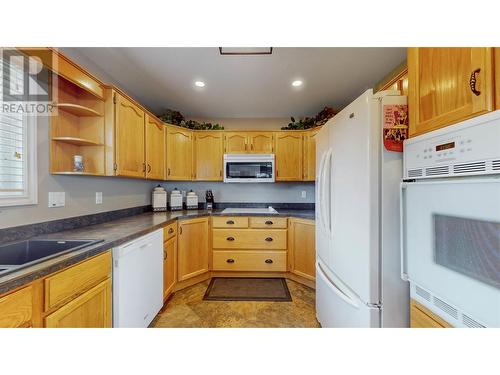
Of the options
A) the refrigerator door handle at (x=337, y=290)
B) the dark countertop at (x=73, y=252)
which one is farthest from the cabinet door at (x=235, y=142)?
the refrigerator door handle at (x=337, y=290)

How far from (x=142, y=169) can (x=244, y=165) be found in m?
1.33

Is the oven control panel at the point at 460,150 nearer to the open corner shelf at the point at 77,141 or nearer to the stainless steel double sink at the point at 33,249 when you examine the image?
the stainless steel double sink at the point at 33,249

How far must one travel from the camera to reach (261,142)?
9.49ft

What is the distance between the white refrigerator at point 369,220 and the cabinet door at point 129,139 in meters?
1.81

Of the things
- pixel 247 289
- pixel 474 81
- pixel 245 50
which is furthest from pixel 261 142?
pixel 474 81

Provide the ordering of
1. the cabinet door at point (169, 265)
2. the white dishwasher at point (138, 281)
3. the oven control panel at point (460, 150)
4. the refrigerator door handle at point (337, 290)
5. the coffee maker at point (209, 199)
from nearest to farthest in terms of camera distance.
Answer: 1. the oven control panel at point (460, 150)
2. the refrigerator door handle at point (337, 290)
3. the white dishwasher at point (138, 281)
4. the cabinet door at point (169, 265)
5. the coffee maker at point (209, 199)

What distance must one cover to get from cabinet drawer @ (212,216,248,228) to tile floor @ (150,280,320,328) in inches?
32.6

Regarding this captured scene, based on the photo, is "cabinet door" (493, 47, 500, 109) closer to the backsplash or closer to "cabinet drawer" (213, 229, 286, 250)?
"cabinet drawer" (213, 229, 286, 250)

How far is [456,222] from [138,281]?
5.96ft

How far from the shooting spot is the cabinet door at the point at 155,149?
7.23ft
